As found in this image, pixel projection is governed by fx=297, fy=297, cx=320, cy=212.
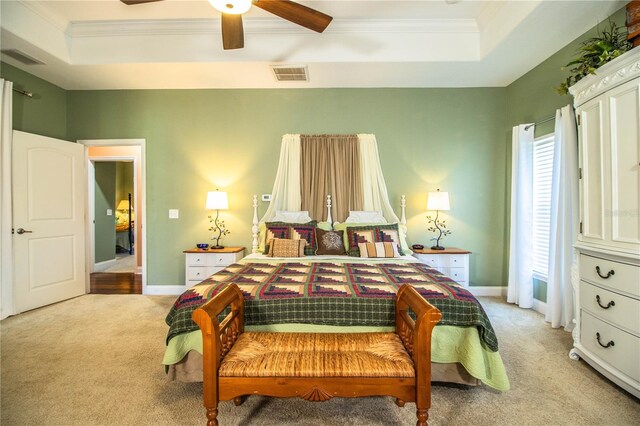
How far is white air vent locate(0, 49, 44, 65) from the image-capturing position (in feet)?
10.4

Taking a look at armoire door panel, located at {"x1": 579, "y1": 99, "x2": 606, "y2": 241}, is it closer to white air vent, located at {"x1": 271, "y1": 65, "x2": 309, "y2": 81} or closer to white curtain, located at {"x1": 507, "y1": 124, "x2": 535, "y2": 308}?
white curtain, located at {"x1": 507, "y1": 124, "x2": 535, "y2": 308}

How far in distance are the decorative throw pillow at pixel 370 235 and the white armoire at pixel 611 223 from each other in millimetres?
1561

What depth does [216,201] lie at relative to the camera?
3.80m

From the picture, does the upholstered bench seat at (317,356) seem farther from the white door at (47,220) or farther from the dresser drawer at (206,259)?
the white door at (47,220)

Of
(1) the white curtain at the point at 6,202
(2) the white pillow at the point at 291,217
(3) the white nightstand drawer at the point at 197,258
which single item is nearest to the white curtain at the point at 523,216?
(2) the white pillow at the point at 291,217

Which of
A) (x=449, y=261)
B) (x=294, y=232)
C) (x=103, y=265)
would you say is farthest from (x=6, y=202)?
(x=449, y=261)

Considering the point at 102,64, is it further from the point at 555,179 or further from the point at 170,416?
the point at 555,179

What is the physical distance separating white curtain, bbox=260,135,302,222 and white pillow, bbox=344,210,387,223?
2.34 ft

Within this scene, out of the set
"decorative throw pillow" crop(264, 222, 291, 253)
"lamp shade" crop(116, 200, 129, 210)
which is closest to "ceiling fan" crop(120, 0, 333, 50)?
"decorative throw pillow" crop(264, 222, 291, 253)

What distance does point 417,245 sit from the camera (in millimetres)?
3820

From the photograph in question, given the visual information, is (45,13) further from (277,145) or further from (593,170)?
(593,170)

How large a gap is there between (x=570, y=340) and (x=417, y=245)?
1.69m

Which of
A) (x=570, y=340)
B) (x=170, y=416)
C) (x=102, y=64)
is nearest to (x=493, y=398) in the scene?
(x=570, y=340)

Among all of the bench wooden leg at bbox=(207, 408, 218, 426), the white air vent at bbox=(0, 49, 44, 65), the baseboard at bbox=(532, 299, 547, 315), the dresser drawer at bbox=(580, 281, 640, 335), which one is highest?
the white air vent at bbox=(0, 49, 44, 65)
